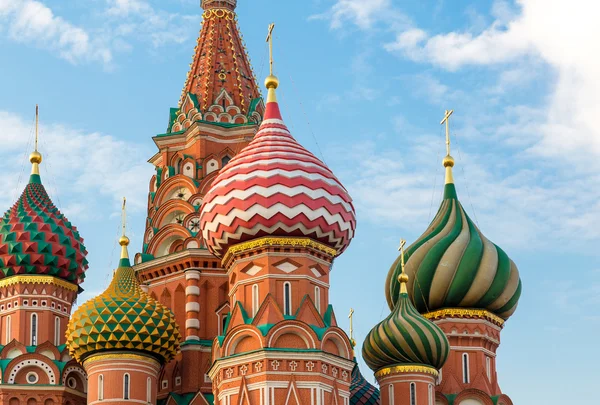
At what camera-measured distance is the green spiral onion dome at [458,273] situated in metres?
37.2

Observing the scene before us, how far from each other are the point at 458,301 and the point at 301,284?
6110mm

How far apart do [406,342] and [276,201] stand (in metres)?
4.54

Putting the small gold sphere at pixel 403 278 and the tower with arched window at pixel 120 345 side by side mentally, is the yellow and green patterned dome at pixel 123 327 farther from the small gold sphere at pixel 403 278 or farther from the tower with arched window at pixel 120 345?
the small gold sphere at pixel 403 278

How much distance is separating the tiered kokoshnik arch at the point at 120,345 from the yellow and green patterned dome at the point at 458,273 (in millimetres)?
6390

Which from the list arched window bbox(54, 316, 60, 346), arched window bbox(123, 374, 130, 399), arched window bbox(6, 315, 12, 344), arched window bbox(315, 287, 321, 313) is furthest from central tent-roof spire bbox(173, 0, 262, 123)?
arched window bbox(123, 374, 130, 399)

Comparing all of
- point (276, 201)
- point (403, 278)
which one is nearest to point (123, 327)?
point (276, 201)

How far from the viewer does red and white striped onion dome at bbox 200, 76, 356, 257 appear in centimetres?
3247

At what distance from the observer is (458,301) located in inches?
1465

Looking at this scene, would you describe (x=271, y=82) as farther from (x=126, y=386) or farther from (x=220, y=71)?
(x=126, y=386)

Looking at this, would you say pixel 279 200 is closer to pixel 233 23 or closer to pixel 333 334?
pixel 333 334

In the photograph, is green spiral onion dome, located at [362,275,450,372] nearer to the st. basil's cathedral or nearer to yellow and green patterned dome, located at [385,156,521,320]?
the st. basil's cathedral

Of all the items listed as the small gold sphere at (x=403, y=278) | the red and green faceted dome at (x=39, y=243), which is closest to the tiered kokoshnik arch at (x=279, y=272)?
the small gold sphere at (x=403, y=278)

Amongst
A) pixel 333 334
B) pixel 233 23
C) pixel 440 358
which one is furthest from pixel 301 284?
pixel 233 23

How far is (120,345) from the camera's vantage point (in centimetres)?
3384
